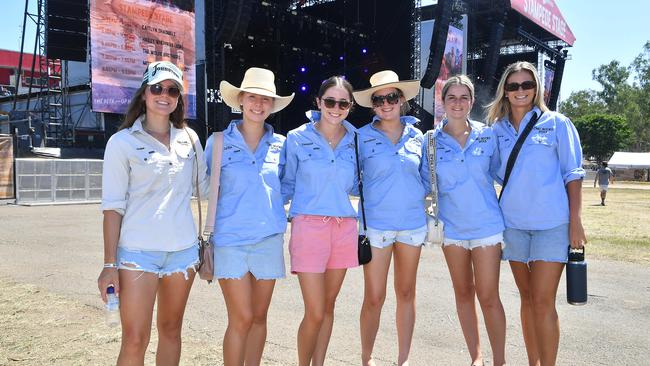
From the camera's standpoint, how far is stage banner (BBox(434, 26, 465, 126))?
26.1m

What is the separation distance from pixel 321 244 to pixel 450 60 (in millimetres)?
25351

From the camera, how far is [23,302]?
521cm

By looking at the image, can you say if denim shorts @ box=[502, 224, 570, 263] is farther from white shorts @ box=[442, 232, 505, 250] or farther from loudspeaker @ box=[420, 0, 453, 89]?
loudspeaker @ box=[420, 0, 453, 89]

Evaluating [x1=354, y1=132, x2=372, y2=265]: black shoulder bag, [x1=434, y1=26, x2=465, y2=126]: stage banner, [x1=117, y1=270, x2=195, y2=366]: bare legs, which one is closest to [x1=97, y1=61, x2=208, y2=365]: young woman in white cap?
[x1=117, y1=270, x2=195, y2=366]: bare legs

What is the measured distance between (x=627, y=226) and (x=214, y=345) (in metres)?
10.9

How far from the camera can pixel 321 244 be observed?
318 cm

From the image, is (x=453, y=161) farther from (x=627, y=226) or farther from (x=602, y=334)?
(x=627, y=226)

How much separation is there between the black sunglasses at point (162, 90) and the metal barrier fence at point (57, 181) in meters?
16.8

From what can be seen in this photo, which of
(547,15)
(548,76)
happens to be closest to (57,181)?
(547,15)

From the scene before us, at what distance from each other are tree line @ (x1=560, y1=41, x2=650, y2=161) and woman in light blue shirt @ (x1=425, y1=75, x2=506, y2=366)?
69.1 metres

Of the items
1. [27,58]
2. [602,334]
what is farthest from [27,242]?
[27,58]

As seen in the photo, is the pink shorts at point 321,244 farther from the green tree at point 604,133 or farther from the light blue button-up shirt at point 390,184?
the green tree at point 604,133

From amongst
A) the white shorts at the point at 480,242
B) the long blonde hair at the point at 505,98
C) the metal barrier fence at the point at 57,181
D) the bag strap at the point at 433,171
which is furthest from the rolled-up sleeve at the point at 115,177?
the metal barrier fence at the point at 57,181

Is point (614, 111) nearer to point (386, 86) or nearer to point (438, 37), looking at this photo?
point (438, 37)
